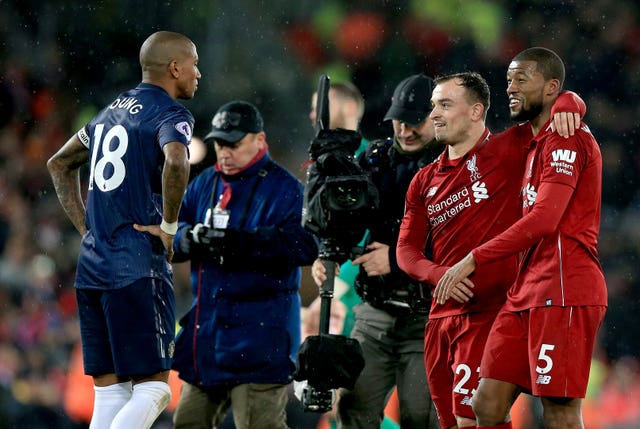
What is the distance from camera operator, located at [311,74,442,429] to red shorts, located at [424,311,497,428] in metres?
0.51

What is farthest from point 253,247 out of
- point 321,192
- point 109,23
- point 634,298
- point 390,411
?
point 109,23

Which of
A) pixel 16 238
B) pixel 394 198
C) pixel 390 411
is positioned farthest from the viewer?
pixel 16 238

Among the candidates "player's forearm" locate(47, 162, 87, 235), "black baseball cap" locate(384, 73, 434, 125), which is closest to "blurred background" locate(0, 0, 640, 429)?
"black baseball cap" locate(384, 73, 434, 125)

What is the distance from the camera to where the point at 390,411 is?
26.3 feet

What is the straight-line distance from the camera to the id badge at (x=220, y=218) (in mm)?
5449

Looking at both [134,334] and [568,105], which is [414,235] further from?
[134,334]

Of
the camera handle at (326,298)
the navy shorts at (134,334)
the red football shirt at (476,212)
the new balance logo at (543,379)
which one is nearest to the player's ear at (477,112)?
the red football shirt at (476,212)

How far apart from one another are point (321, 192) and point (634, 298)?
20.2 feet

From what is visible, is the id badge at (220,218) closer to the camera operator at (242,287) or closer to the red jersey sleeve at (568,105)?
the camera operator at (242,287)

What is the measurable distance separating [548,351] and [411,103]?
174 centimetres

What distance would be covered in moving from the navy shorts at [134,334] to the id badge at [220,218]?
3.67 feet

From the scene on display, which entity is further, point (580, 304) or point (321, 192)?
point (321, 192)

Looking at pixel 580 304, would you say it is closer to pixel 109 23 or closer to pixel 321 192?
pixel 321 192

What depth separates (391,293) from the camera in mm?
5090
